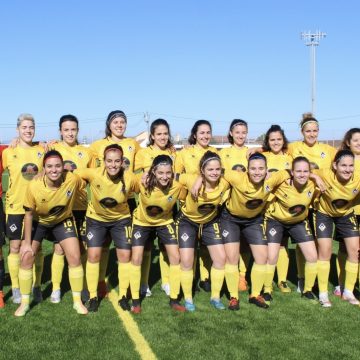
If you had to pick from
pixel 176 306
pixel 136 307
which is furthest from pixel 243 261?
pixel 136 307

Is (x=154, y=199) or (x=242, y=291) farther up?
(x=154, y=199)

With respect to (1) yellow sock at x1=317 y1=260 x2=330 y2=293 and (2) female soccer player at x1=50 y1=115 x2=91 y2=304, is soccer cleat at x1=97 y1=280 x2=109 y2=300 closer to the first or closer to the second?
(2) female soccer player at x1=50 y1=115 x2=91 y2=304

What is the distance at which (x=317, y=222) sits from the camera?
17.5 ft

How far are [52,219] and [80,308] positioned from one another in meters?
1.03

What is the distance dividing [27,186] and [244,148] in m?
2.67

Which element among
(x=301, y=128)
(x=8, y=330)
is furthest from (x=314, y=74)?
(x=8, y=330)

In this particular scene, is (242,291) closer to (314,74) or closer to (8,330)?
(8,330)

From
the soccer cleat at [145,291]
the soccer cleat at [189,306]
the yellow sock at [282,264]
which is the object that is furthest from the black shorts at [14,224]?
the yellow sock at [282,264]

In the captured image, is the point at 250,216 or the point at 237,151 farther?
the point at 237,151

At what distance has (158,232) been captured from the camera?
5168mm

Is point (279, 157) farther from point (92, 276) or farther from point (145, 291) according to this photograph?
point (92, 276)

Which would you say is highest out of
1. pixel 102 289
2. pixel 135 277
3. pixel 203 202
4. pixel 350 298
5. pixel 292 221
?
pixel 203 202

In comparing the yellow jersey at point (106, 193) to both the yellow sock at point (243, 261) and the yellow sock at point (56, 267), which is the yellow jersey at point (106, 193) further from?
the yellow sock at point (243, 261)

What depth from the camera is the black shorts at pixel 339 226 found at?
5.26 metres
